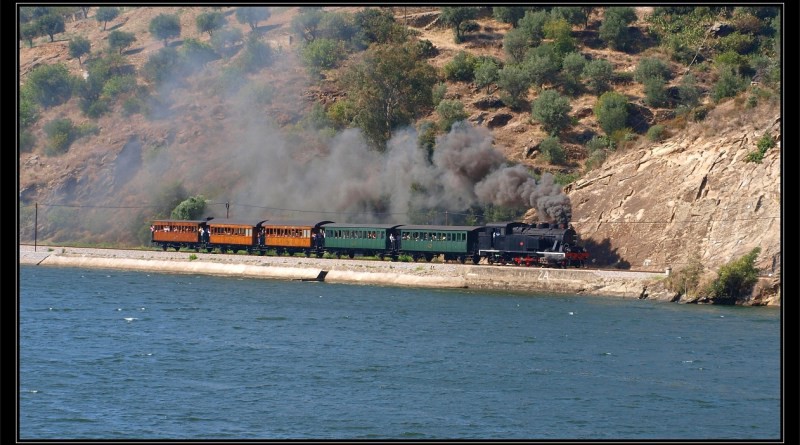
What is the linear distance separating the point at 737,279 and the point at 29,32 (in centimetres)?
11283

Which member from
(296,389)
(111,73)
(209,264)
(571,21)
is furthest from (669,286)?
(111,73)

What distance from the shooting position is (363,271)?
2537 inches

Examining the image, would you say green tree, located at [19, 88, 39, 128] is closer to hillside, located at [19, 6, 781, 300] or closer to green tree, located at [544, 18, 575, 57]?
hillside, located at [19, 6, 781, 300]

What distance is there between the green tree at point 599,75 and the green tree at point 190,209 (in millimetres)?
35975

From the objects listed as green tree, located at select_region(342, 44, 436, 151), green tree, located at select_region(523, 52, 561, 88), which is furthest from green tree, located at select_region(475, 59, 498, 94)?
green tree, located at select_region(342, 44, 436, 151)

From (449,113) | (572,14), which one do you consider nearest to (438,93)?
(449,113)

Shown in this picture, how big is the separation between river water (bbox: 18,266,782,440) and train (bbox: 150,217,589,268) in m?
6.14

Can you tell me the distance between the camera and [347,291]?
2350 inches

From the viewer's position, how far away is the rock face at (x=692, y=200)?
56.1 m

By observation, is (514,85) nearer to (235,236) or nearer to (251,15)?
(235,236)

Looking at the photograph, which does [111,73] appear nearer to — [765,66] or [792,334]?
[765,66]

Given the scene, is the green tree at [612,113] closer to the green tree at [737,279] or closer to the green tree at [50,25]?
the green tree at [737,279]

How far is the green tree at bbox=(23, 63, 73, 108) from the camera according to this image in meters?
118

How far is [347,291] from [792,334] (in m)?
28.4
